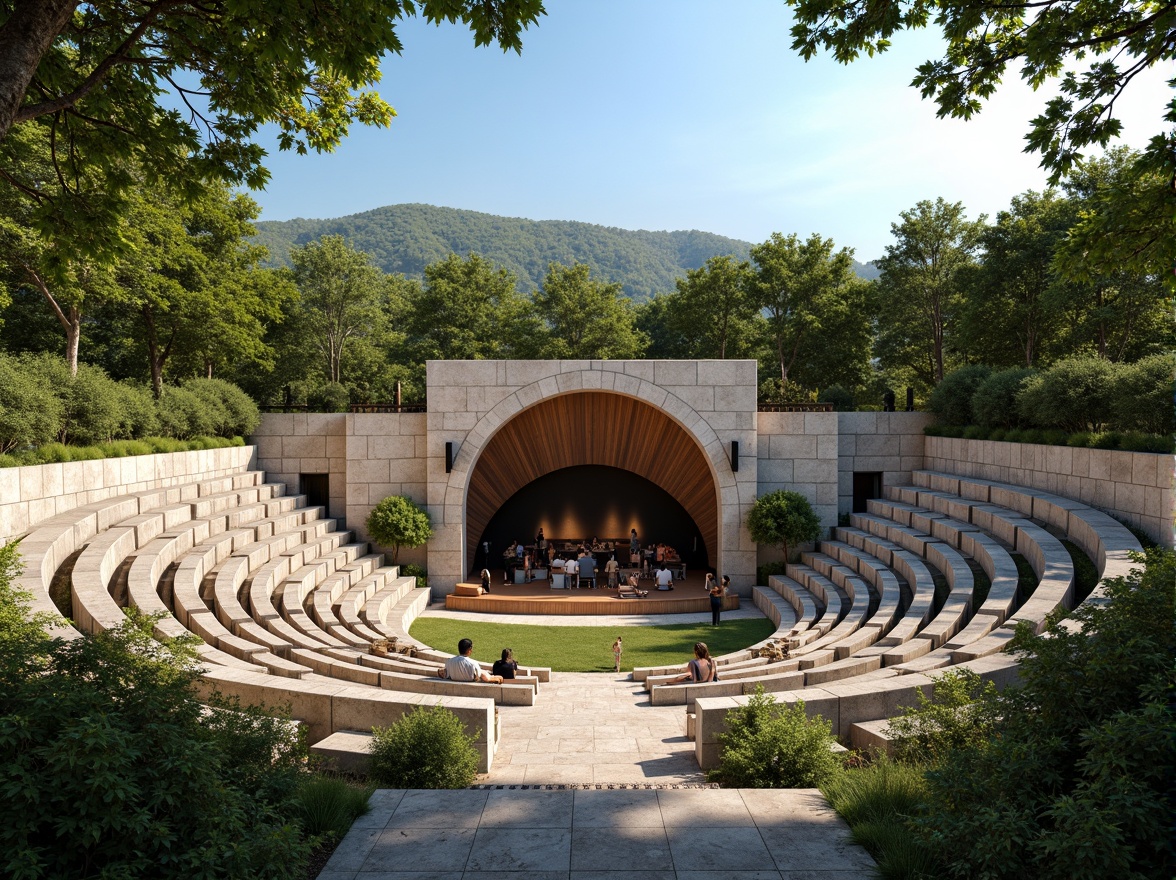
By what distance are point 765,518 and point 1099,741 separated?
46.7 ft

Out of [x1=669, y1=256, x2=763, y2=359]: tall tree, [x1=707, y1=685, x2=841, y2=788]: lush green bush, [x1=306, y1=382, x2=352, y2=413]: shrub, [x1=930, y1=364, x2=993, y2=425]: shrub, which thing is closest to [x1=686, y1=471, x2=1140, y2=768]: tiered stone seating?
[x1=707, y1=685, x2=841, y2=788]: lush green bush

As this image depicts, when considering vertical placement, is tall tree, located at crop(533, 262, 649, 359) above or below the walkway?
above

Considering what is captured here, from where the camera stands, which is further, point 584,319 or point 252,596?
point 584,319

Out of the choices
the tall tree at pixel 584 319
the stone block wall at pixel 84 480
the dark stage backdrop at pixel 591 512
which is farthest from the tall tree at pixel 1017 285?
the stone block wall at pixel 84 480

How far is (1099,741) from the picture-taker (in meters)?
3.68

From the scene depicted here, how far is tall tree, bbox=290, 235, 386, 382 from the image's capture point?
3628 cm

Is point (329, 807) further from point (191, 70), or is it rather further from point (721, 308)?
point (721, 308)

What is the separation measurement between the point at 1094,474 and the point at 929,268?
1994 cm

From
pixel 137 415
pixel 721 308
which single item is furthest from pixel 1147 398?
pixel 721 308

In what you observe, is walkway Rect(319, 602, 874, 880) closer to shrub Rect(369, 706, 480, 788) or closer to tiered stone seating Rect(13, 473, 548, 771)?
shrub Rect(369, 706, 480, 788)

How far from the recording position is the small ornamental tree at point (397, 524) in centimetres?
1803

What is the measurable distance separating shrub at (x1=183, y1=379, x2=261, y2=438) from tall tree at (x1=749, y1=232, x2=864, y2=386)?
23269mm

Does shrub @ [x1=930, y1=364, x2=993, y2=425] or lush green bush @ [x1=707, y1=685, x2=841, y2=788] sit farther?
shrub @ [x1=930, y1=364, x2=993, y2=425]

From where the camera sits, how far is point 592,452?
21109mm
